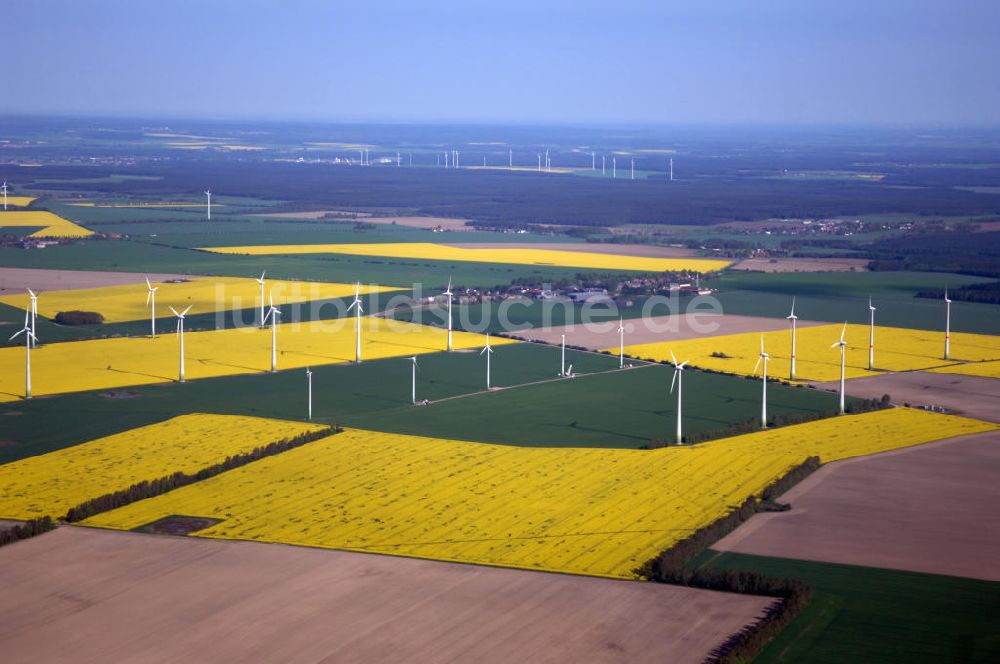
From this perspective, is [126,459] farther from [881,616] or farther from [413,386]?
[881,616]

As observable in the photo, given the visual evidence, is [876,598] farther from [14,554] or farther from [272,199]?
[272,199]

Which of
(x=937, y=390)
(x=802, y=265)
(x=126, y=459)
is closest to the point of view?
(x=126, y=459)

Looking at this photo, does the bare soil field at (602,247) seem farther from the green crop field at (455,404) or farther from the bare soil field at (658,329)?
the green crop field at (455,404)

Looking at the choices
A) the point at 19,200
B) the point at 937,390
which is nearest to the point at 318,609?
the point at 937,390

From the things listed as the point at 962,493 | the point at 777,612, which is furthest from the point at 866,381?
the point at 777,612

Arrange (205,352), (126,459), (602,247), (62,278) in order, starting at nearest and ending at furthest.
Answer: (126,459)
(205,352)
(62,278)
(602,247)

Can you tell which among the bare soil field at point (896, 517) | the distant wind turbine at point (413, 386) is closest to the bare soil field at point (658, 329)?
the distant wind turbine at point (413, 386)

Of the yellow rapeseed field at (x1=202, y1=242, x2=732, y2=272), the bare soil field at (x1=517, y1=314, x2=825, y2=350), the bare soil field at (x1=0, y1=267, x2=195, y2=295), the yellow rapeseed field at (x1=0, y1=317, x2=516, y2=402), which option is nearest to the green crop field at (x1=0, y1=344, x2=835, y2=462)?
the yellow rapeseed field at (x1=0, y1=317, x2=516, y2=402)
